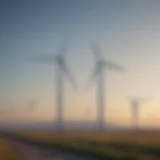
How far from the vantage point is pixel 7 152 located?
359 centimetres

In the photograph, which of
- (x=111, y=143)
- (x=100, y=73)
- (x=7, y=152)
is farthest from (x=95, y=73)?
(x=7, y=152)

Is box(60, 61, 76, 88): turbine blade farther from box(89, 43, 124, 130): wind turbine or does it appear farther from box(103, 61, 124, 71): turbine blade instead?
box(103, 61, 124, 71): turbine blade

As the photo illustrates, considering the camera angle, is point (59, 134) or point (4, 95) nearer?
point (59, 134)

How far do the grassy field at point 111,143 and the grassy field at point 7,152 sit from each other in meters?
0.35

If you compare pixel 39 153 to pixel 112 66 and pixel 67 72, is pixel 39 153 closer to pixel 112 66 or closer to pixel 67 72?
pixel 67 72

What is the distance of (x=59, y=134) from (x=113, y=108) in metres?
0.70

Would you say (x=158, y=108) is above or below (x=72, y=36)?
below

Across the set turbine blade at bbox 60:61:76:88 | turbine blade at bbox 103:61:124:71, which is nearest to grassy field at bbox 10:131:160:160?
turbine blade at bbox 60:61:76:88

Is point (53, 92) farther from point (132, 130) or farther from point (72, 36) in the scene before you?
point (132, 130)

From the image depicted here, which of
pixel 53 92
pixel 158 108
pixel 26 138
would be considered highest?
pixel 53 92

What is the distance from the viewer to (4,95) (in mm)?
3666

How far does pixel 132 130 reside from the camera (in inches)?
130

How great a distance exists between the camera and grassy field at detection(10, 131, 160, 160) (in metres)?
3.28

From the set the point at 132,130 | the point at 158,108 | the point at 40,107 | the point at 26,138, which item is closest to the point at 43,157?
the point at 26,138
